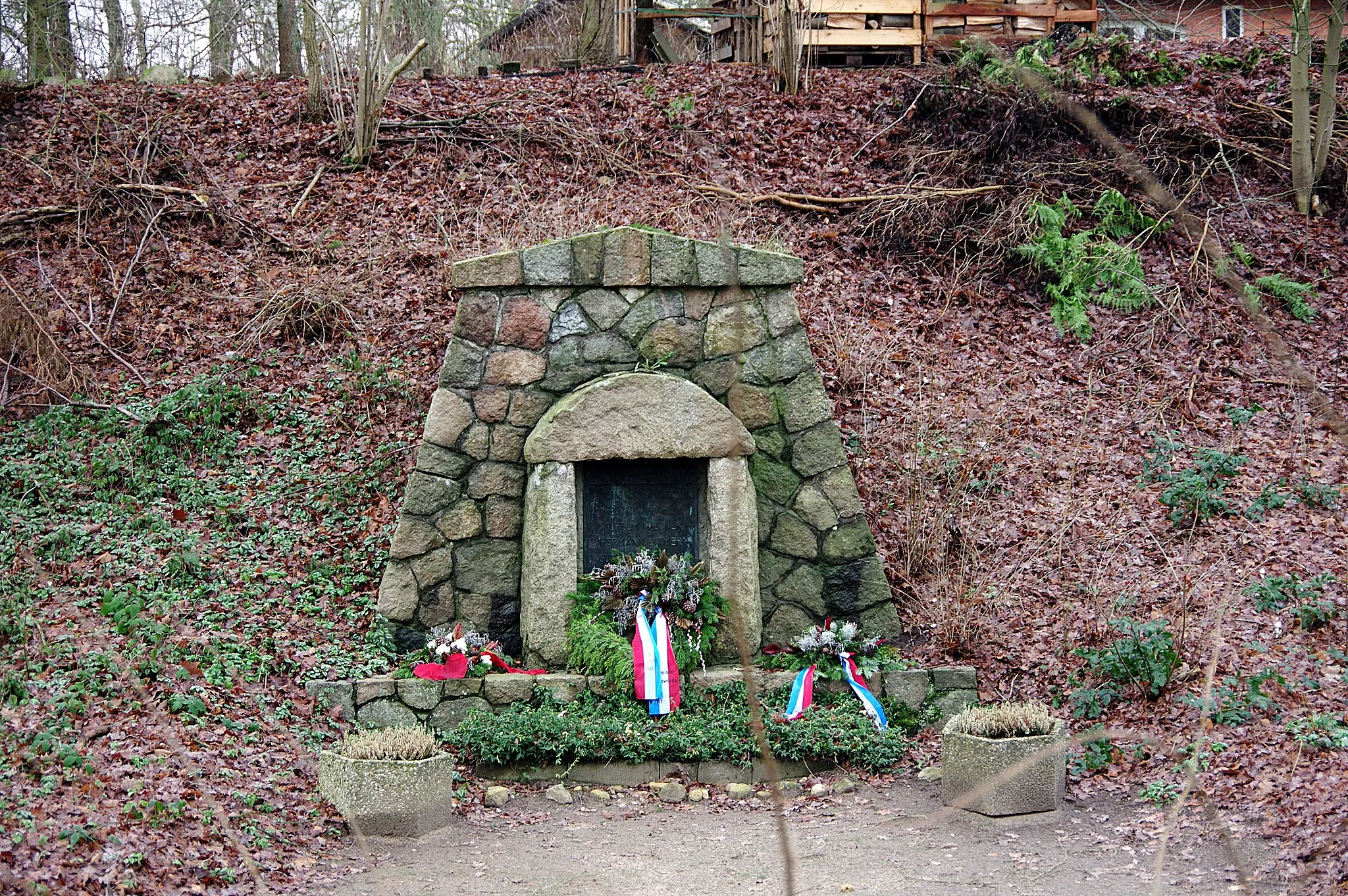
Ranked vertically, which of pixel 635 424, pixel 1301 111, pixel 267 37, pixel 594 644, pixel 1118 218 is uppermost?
pixel 267 37

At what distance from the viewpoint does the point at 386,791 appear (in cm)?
524

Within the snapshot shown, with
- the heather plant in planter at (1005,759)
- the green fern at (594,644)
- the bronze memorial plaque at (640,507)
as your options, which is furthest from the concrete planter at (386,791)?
the heather plant in planter at (1005,759)

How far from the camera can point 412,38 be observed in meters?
16.4

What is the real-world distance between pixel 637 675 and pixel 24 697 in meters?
2.97

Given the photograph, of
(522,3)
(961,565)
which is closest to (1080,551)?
(961,565)

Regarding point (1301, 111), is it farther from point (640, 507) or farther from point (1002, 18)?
point (640, 507)

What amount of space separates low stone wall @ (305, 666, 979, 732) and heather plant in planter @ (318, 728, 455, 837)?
2.82 ft

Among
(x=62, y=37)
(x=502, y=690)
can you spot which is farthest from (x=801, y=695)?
(x=62, y=37)

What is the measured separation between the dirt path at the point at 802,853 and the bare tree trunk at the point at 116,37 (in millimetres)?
11542

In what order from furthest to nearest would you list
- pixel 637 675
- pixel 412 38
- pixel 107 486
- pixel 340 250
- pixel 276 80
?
1. pixel 412 38
2. pixel 276 80
3. pixel 340 250
4. pixel 107 486
5. pixel 637 675

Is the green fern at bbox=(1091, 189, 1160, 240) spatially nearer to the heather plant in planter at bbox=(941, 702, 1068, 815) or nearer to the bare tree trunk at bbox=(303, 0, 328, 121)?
the heather plant in planter at bbox=(941, 702, 1068, 815)

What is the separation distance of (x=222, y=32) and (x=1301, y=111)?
12178 millimetres

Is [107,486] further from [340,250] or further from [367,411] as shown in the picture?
[340,250]

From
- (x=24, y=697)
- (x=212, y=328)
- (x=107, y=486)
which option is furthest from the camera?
(x=212, y=328)
